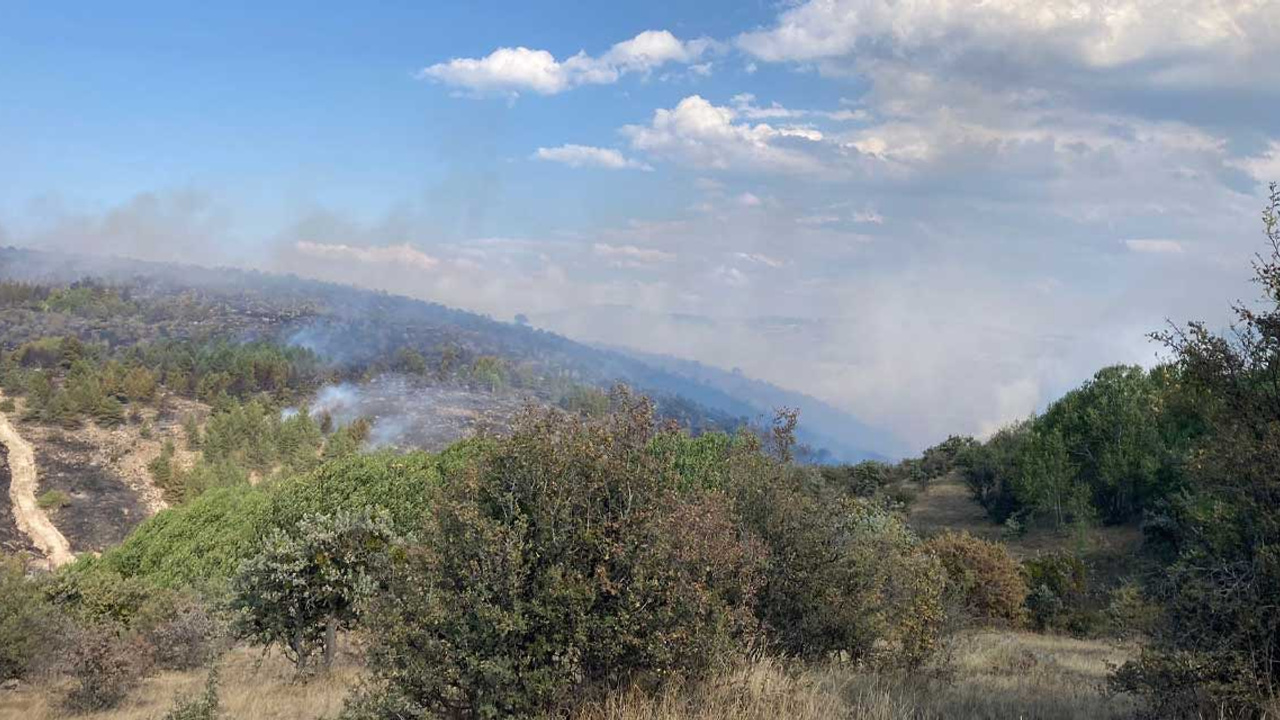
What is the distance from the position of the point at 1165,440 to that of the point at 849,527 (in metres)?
41.5

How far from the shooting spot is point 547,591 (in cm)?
670

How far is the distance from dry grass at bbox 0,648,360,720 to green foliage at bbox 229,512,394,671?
0.91 metres

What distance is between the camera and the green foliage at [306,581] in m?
14.4

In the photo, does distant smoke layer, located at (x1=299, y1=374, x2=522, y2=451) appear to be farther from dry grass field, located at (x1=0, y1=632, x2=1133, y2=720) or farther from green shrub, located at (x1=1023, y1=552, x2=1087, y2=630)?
dry grass field, located at (x1=0, y1=632, x2=1133, y2=720)

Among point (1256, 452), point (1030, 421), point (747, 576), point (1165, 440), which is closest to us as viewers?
point (1256, 452)

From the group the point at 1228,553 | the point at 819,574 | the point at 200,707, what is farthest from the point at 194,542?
the point at 1228,553

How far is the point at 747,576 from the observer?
8820 mm

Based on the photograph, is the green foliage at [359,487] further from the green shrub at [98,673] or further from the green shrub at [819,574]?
the green shrub at [819,574]

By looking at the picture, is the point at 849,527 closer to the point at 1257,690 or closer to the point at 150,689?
the point at 1257,690

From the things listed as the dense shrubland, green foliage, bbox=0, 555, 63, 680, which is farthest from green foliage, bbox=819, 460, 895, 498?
green foliage, bbox=0, 555, 63, 680

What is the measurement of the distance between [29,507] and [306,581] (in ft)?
169

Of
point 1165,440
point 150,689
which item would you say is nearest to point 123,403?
point 150,689

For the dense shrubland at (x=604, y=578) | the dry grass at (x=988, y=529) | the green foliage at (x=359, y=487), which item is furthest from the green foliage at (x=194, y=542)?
the dry grass at (x=988, y=529)

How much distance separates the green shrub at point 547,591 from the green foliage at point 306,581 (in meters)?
7.73
